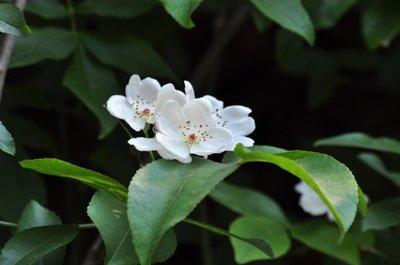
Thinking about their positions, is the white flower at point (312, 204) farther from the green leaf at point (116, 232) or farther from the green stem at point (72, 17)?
the green leaf at point (116, 232)

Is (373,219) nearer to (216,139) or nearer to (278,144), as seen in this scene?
(216,139)

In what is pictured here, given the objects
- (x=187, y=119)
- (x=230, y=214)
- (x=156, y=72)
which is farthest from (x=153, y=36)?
(x=187, y=119)

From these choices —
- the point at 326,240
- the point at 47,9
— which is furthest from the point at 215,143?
the point at 47,9

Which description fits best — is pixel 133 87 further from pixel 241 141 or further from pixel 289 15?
pixel 289 15

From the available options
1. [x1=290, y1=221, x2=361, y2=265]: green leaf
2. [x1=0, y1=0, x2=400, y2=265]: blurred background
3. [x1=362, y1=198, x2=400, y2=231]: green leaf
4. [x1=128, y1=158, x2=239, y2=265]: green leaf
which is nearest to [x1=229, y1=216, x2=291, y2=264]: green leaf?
[x1=290, y1=221, x2=361, y2=265]: green leaf

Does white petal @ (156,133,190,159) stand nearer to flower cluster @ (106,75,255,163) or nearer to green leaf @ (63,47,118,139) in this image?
flower cluster @ (106,75,255,163)

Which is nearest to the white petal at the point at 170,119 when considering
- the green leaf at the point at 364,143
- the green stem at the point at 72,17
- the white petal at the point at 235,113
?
the white petal at the point at 235,113

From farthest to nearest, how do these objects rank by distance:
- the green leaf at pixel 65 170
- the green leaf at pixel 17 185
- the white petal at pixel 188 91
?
1. the green leaf at pixel 17 185
2. the white petal at pixel 188 91
3. the green leaf at pixel 65 170
